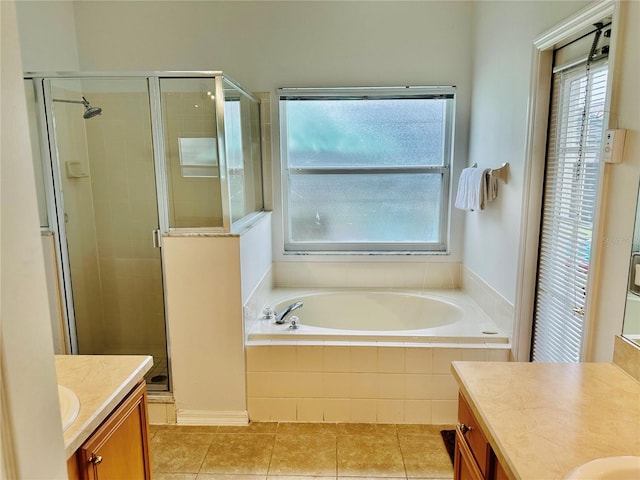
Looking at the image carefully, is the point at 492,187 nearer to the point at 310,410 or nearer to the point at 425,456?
the point at 425,456

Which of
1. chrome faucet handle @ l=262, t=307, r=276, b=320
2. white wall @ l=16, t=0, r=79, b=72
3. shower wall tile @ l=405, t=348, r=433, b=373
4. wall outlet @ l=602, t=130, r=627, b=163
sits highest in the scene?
white wall @ l=16, t=0, r=79, b=72

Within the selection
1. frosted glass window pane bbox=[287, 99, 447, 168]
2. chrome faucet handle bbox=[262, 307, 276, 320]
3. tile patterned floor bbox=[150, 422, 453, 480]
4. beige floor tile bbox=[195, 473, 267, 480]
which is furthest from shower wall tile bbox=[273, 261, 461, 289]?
beige floor tile bbox=[195, 473, 267, 480]

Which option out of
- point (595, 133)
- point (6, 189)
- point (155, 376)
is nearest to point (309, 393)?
point (155, 376)

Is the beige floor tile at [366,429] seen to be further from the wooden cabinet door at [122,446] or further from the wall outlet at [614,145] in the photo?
the wall outlet at [614,145]

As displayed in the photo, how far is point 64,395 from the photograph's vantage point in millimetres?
1177

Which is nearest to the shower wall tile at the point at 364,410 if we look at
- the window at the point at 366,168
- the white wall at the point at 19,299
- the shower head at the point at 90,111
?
the window at the point at 366,168

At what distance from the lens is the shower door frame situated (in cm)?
235

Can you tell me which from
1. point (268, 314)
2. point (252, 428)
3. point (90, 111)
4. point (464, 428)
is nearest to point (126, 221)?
point (90, 111)

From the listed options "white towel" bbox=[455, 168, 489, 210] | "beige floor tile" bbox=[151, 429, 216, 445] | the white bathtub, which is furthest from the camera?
the white bathtub

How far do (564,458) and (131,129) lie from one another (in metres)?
2.82

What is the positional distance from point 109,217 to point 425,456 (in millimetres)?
2502

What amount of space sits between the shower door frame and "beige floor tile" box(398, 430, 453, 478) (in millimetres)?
1411

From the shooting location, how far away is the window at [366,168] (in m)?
3.30

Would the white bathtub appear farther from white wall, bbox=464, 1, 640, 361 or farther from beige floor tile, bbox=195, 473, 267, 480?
beige floor tile, bbox=195, 473, 267, 480
